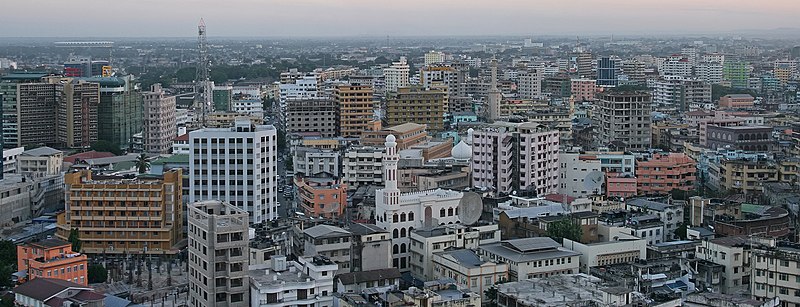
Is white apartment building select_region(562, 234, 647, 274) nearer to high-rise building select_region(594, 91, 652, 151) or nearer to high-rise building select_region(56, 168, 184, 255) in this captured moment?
high-rise building select_region(56, 168, 184, 255)

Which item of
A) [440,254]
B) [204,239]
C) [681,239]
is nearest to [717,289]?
[681,239]

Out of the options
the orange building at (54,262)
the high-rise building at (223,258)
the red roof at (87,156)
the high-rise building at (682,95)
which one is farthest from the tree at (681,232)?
the high-rise building at (682,95)

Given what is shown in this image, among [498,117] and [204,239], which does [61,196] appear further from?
[498,117]

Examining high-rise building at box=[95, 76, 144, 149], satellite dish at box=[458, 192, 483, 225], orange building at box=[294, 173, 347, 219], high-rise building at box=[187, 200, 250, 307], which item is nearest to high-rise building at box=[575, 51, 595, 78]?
high-rise building at box=[95, 76, 144, 149]

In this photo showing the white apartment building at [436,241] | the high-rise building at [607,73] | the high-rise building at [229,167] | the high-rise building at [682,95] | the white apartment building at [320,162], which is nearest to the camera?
the white apartment building at [436,241]

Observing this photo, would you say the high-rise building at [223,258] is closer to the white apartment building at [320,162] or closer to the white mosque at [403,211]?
the white mosque at [403,211]

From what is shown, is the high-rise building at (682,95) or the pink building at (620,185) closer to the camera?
the pink building at (620,185)

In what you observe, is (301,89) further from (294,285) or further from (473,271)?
(294,285)
